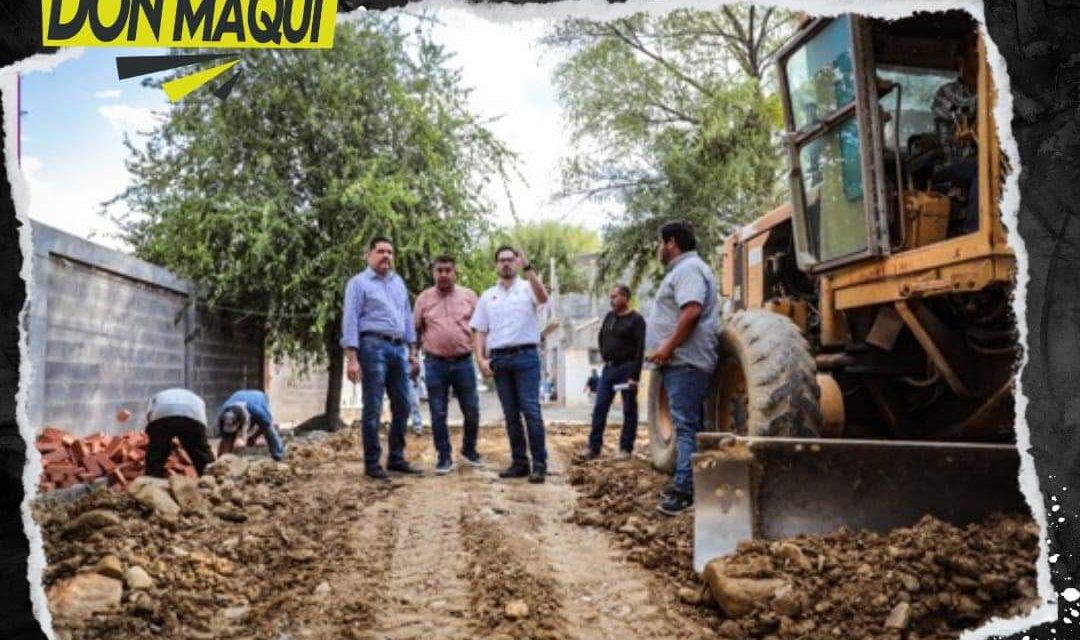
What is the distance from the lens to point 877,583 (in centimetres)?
240

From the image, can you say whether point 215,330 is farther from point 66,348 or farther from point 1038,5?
point 1038,5

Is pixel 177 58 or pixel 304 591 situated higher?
pixel 177 58

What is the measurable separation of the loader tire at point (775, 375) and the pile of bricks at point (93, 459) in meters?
3.97

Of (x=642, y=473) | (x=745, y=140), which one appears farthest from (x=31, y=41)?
(x=745, y=140)

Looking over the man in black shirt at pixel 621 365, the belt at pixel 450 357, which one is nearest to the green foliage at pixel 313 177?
the man in black shirt at pixel 621 365

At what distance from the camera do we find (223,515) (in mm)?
3943

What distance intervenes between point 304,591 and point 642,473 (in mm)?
2630

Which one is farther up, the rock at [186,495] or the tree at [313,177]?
the tree at [313,177]

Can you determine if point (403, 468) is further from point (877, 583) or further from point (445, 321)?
point (877, 583)

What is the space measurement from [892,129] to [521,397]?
2.69 metres

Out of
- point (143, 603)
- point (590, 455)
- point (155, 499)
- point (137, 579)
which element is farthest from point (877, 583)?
point (590, 455)

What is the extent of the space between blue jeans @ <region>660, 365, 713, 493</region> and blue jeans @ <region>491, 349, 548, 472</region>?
1329 mm

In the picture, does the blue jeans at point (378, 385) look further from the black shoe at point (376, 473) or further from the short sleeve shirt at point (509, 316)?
the short sleeve shirt at point (509, 316)

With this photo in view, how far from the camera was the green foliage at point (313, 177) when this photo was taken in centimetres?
854
